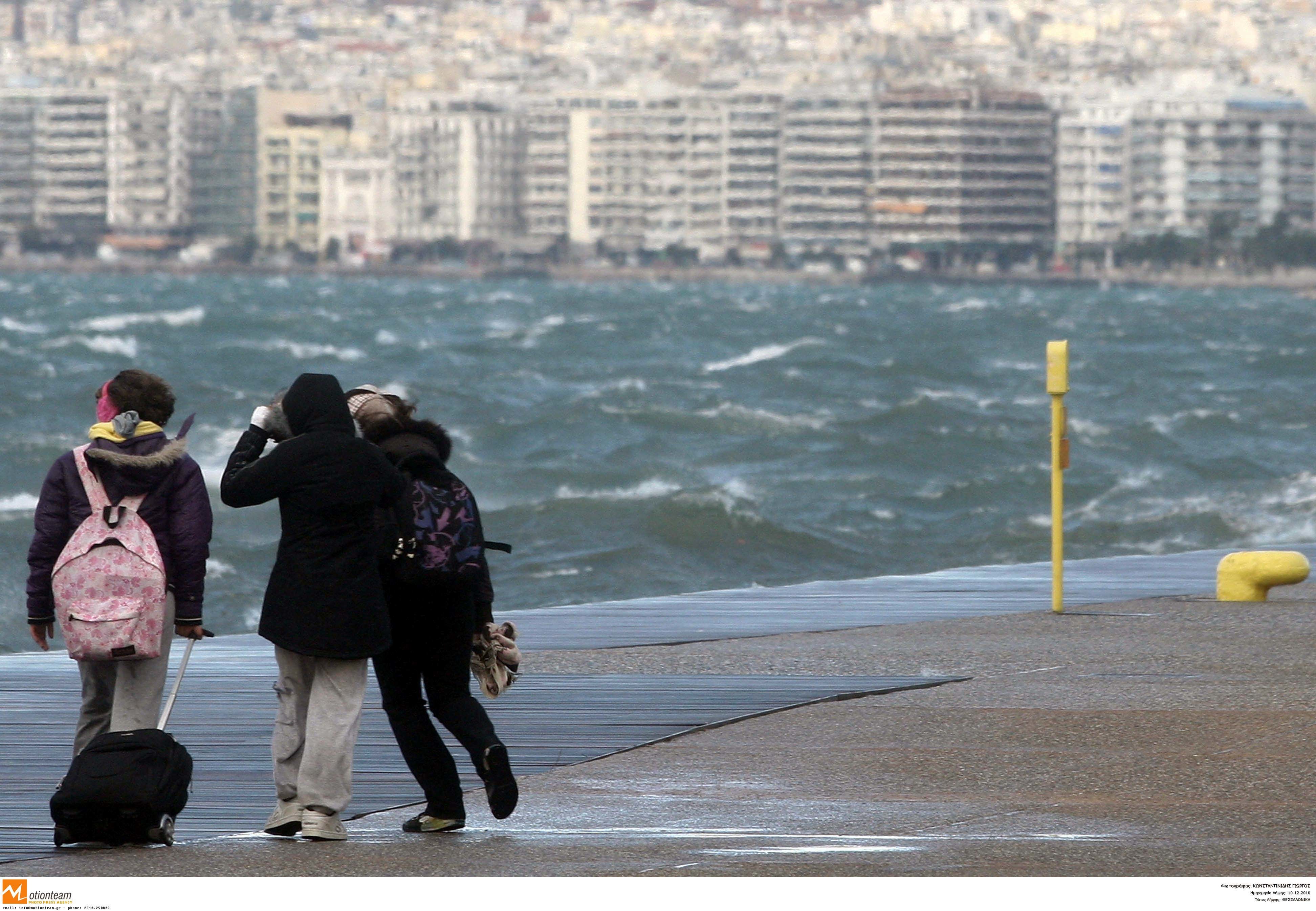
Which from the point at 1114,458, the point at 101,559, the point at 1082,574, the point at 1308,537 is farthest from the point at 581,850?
the point at 1114,458

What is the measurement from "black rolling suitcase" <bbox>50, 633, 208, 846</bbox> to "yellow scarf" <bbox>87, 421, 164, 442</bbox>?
0.83 m

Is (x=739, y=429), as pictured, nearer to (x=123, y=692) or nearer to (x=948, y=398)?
(x=948, y=398)

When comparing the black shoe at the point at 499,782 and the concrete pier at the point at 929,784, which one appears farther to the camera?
the black shoe at the point at 499,782

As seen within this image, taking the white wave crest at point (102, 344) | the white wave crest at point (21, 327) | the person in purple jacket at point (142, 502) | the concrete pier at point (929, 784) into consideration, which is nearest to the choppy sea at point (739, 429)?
the white wave crest at point (102, 344)

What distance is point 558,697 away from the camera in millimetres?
9891

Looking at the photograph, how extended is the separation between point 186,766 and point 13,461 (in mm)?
31702

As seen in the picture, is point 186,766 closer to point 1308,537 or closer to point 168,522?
point 168,522

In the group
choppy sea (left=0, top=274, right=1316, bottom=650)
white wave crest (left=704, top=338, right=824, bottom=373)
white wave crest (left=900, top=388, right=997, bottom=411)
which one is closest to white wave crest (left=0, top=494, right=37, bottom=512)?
choppy sea (left=0, top=274, right=1316, bottom=650)

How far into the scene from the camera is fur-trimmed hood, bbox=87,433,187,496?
7277mm

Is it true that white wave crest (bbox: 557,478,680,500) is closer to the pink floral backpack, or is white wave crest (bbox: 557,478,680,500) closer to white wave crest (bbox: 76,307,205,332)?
the pink floral backpack

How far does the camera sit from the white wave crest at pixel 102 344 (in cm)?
6975

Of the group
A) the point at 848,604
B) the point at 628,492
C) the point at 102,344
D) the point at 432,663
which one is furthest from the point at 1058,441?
the point at 102,344

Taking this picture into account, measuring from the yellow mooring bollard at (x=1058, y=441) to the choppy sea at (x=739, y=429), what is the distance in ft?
31.5

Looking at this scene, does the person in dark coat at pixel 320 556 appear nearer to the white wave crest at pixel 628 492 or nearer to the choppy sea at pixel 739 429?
the choppy sea at pixel 739 429
